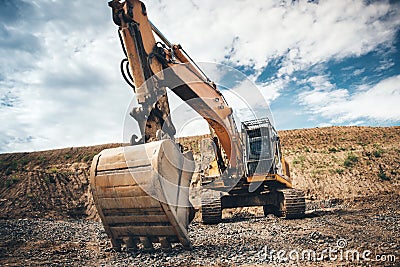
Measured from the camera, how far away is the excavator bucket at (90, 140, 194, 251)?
4711 mm

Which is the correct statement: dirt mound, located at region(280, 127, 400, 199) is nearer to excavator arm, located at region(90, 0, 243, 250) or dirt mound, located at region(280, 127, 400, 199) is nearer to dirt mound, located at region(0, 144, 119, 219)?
dirt mound, located at region(0, 144, 119, 219)

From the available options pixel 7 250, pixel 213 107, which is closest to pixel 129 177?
pixel 213 107

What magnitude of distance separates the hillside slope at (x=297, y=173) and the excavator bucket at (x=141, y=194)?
1161 centimetres

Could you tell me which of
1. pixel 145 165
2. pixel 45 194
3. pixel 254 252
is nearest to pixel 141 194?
pixel 145 165

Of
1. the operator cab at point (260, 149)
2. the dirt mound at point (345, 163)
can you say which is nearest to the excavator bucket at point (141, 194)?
the operator cab at point (260, 149)

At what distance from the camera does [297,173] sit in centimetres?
2544

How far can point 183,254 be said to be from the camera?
5117mm

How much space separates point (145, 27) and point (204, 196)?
641 centimetres

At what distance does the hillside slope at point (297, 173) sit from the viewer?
17391 mm

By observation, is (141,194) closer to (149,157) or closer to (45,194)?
(149,157)

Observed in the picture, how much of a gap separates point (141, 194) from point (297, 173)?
22553mm

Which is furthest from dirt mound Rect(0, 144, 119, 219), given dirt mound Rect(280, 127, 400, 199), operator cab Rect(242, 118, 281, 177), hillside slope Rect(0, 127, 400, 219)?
dirt mound Rect(280, 127, 400, 199)

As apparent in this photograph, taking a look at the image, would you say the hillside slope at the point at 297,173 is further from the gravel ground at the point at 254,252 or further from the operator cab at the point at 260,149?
the operator cab at the point at 260,149

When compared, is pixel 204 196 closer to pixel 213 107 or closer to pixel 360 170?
pixel 213 107
